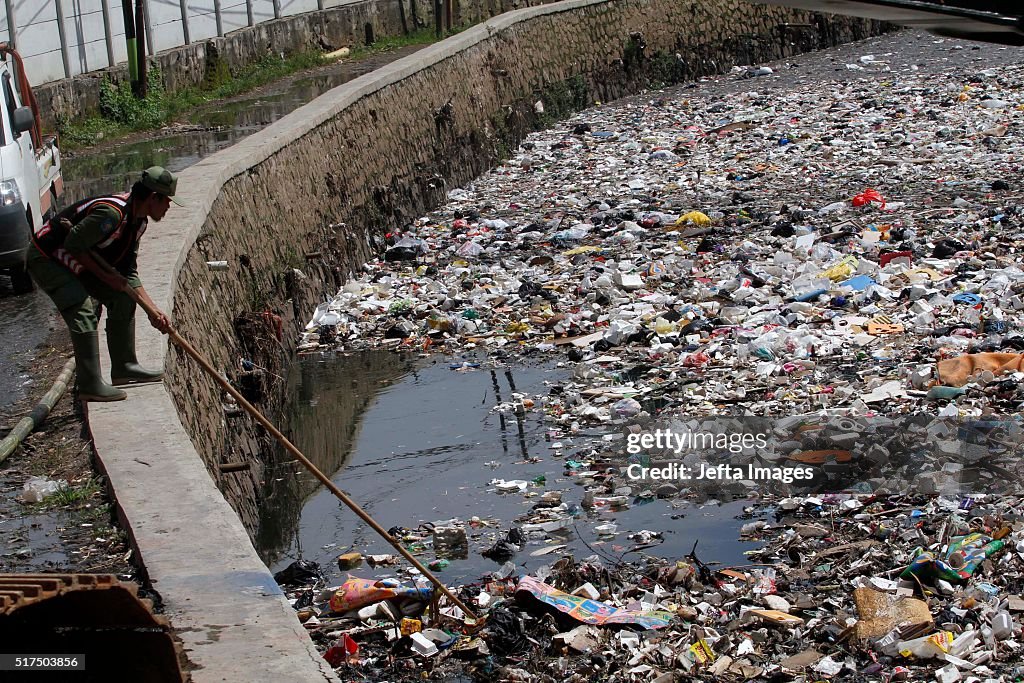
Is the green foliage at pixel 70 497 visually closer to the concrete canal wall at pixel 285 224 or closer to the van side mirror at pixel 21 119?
the concrete canal wall at pixel 285 224

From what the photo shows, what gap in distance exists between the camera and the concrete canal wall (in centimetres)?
441

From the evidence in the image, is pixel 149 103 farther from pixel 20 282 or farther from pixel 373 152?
pixel 20 282

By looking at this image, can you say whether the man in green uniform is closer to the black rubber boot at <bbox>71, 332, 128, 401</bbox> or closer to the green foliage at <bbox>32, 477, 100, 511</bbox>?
the black rubber boot at <bbox>71, 332, 128, 401</bbox>

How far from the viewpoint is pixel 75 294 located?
615cm

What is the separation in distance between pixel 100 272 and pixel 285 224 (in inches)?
199

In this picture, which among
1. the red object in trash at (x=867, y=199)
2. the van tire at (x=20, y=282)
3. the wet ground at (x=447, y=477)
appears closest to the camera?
the wet ground at (x=447, y=477)

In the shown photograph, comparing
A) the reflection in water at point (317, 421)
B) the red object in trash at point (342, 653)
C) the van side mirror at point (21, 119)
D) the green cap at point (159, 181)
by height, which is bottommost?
the reflection in water at point (317, 421)

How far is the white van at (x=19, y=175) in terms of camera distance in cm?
885

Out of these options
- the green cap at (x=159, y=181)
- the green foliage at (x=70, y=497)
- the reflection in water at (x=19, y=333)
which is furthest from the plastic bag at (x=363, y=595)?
the reflection in water at (x=19, y=333)

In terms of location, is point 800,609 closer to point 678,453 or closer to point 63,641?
point 678,453

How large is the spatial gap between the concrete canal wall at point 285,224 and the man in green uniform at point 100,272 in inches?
8.2

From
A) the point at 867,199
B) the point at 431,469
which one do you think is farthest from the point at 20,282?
the point at 867,199

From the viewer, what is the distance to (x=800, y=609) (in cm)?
526

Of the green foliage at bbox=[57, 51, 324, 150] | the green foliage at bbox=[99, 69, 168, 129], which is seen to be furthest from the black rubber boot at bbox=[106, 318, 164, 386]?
the green foliage at bbox=[99, 69, 168, 129]
